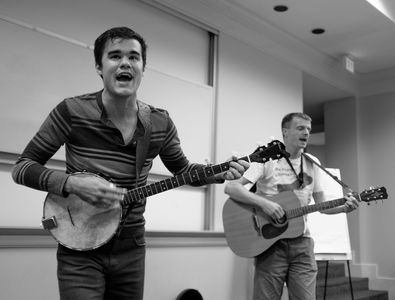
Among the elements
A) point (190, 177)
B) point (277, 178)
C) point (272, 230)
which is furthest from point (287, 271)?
point (190, 177)

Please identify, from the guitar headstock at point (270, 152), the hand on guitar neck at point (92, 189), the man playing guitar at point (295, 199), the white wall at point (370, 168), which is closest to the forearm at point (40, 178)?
the hand on guitar neck at point (92, 189)

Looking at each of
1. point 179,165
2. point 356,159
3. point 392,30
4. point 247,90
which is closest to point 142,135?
point 179,165

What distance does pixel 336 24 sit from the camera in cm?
440

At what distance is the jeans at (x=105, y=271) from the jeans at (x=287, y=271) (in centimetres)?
135

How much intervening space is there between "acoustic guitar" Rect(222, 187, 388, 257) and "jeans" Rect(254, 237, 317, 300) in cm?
5

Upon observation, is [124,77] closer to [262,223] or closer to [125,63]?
[125,63]

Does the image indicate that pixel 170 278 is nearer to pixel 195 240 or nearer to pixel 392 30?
pixel 195 240

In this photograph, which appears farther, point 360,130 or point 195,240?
point 360,130

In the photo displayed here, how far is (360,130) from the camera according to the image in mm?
5969

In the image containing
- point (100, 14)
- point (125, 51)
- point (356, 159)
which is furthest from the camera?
point (356, 159)

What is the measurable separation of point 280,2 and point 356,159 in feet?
8.97

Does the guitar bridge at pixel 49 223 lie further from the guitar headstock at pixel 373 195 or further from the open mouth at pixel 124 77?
the guitar headstock at pixel 373 195

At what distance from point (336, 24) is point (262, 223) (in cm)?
259

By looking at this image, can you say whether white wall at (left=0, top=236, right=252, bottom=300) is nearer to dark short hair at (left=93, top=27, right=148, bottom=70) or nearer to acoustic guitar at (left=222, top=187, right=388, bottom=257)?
acoustic guitar at (left=222, top=187, right=388, bottom=257)
